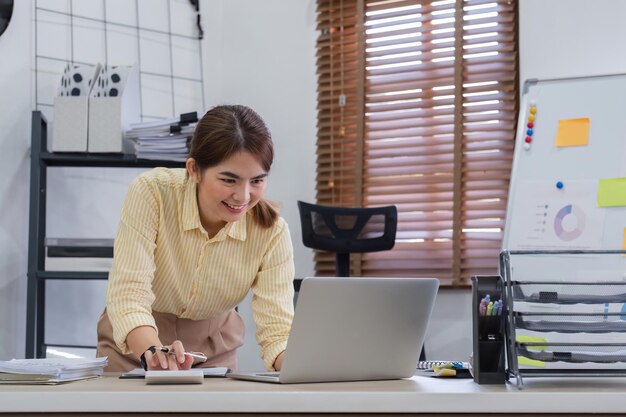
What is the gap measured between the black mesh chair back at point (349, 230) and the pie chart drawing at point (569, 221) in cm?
72

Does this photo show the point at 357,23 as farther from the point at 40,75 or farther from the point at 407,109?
the point at 40,75

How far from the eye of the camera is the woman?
1.91m

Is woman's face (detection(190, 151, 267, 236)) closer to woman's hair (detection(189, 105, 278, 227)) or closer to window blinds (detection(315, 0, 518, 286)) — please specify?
woman's hair (detection(189, 105, 278, 227))

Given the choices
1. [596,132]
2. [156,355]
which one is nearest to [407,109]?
[596,132]

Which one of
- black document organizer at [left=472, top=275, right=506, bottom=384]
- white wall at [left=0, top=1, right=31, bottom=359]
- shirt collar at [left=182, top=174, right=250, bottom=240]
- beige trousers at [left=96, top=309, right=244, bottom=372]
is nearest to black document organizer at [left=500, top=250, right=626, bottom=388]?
black document organizer at [left=472, top=275, right=506, bottom=384]

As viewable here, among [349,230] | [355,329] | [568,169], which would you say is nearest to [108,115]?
[349,230]

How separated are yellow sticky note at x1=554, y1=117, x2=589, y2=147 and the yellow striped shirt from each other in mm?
1762

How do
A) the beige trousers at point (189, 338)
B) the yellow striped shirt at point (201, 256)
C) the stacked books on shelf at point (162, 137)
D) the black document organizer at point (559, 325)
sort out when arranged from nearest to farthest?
the black document organizer at point (559, 325)
the yellow striped shirt at point (201, 256)
the beige trousers at point (189, 338)
the stacked books on shelf at point (162, 137)

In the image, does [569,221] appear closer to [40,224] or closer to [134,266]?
[134,266]

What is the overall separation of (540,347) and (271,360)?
82cm

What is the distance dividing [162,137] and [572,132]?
169 cm

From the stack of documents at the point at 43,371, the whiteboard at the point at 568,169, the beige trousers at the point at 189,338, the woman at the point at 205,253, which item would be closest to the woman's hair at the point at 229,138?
the woman at the point at 205,253

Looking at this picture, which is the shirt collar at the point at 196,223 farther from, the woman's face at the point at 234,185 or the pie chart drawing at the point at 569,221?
the pie chart drawing at the point at 569,221

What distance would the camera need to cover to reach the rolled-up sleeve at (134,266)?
188cm
